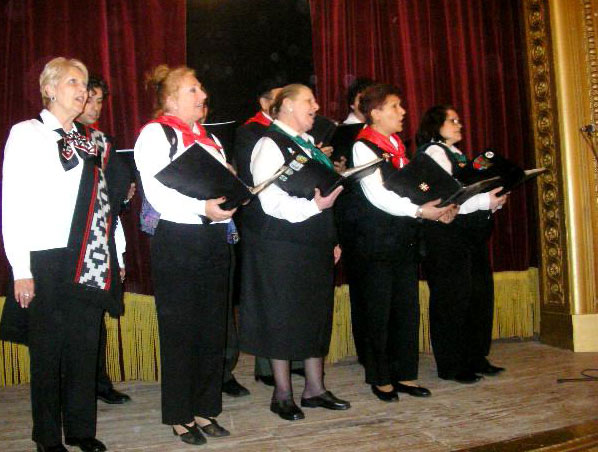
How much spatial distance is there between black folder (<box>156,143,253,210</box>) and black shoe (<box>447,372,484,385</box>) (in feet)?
5.08

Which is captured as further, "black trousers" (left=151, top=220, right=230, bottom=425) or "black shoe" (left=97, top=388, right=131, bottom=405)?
"black shoe" (left=97, top=388, right=131, bottom=405)

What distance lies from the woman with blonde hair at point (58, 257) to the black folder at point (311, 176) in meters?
0.68

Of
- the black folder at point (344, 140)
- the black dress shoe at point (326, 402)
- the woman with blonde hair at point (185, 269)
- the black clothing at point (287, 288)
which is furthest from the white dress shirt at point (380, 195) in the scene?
the black dress shoe at point (326, 402)

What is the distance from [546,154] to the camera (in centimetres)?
395

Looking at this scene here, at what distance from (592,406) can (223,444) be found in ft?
4.92

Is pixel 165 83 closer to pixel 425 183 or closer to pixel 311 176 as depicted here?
pixel 311 176

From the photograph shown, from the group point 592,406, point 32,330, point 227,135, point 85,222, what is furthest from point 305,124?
point 592,406

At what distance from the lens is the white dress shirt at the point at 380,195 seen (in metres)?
2.73

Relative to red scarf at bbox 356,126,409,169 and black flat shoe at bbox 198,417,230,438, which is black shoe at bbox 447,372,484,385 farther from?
black flat shoe at bbox 198,417,230,438

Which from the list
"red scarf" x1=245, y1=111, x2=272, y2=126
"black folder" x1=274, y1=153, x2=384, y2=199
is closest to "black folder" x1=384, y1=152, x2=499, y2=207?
"black folder" x1=274, y1=153, x2=384, y2=199

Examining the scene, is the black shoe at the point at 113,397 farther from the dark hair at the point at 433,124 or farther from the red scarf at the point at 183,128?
the dark hair at the point at 433,124

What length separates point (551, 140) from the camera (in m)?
3.91

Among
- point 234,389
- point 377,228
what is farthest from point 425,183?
point 234,389

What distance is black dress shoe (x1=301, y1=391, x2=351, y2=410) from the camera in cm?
265
